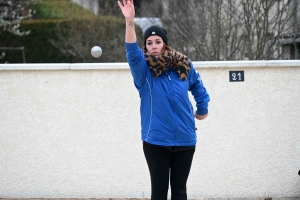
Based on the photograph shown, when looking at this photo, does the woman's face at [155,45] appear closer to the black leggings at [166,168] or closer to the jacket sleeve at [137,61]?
the jacket sleeve at [137,61]

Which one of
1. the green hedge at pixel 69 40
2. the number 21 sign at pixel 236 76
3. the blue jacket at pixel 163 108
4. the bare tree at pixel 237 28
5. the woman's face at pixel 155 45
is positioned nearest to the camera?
the blue jacket at pixel 163 108

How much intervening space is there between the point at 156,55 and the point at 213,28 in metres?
4.20

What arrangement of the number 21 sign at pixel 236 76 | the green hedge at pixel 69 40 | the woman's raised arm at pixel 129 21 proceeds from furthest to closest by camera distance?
1. the green hedge at pixel 69 40
2. the number 21 sign at pixel 236 76
3. the woman's raised arm at pixel 129 21

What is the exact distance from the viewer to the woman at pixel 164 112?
390cm

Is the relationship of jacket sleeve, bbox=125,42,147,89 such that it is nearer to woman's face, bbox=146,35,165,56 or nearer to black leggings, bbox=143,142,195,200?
woman's face, bbox=146,35,165,56

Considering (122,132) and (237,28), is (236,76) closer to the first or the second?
(122,132)

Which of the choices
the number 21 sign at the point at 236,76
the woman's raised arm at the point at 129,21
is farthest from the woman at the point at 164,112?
the number 21 sign at the point at 236,76

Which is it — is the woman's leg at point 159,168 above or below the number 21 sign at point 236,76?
below

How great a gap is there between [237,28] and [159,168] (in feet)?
14.5

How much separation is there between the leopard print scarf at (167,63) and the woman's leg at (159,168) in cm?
54

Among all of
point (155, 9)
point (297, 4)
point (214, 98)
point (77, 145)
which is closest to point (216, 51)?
point (297, 4)

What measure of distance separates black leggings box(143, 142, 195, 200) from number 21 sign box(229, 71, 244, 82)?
6.90 ft

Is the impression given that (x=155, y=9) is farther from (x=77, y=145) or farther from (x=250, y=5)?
(x=77, y=145)

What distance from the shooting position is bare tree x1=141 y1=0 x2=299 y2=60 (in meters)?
7.49
